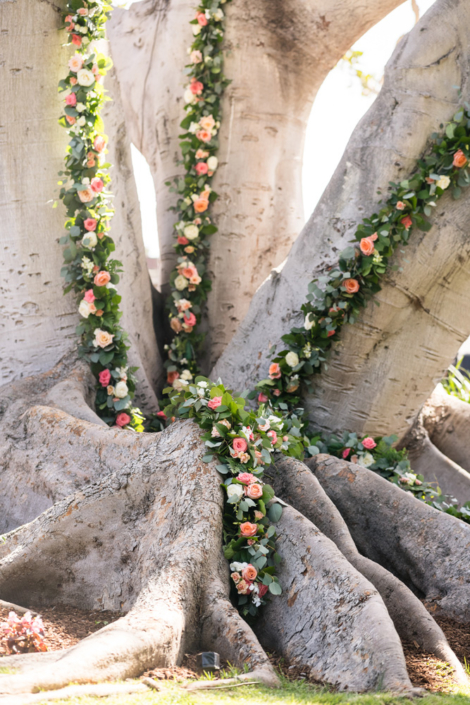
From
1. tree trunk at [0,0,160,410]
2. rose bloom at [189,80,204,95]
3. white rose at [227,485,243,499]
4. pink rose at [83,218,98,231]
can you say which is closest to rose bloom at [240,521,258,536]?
white rose at [227,485,243,499]

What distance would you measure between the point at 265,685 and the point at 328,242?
9.36 ft

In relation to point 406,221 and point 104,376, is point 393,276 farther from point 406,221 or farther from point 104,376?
point 104,376

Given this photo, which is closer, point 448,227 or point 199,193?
point 448,227

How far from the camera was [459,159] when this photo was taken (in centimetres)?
383

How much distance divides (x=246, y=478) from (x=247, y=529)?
22 cm

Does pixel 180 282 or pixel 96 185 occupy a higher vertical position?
pixel 96 185

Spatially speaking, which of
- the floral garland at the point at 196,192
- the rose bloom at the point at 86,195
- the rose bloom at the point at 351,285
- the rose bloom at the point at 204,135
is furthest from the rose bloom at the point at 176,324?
the rose bloom at the point at 351,285

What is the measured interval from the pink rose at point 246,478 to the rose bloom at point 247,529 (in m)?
0.17

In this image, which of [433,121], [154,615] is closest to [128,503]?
[154,615]

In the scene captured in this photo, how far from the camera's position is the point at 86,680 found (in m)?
1.92

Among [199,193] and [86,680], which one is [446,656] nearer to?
[86,680]

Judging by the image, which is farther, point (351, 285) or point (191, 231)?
point (191, 231)

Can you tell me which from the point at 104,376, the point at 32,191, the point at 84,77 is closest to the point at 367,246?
the point at 104,376

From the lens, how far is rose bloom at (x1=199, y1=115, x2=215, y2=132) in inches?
200
